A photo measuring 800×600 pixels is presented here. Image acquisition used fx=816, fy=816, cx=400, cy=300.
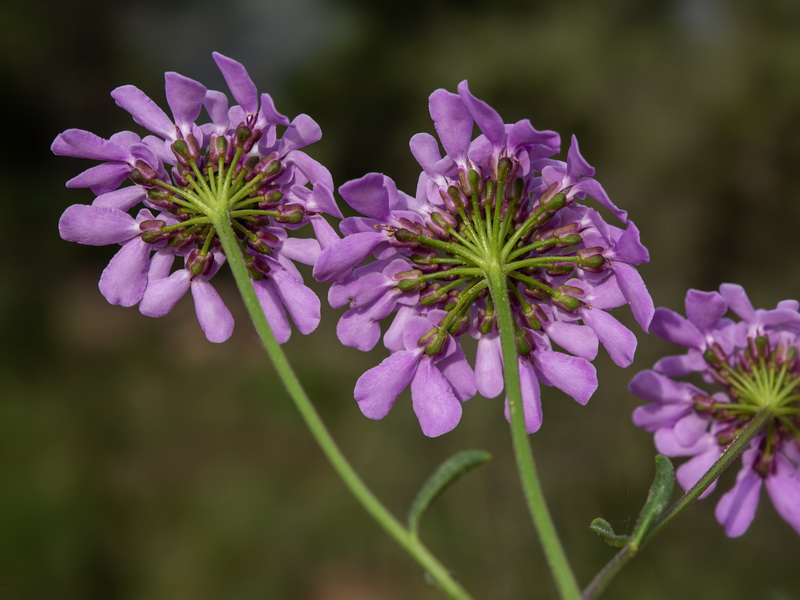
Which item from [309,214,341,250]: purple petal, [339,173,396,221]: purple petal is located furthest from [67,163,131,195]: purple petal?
[339,173,396,221]: purple petal

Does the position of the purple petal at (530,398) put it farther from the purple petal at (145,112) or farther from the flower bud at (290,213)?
the purple petal at (145,112)

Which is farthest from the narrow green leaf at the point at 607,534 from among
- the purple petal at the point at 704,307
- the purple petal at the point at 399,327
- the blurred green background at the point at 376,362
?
the blurred green background at the point at 376,362

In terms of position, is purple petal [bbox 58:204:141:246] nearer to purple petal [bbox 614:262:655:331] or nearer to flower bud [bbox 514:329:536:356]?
flower bud [bbox 514:329:536:356]

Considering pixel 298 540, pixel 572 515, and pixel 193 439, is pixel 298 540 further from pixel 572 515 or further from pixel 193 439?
pixel 572 515

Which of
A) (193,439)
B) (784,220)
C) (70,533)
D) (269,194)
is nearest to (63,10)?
(193,439)

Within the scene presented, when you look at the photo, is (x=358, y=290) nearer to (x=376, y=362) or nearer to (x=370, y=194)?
(x=370, y=194)

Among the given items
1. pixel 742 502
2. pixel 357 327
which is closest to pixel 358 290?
pixel 357 327

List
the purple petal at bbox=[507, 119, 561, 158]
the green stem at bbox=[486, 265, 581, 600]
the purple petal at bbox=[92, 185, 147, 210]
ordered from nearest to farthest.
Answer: the green stem at bbox=[486, 265, 581, 600]
the purple petal at bbox=[507, 119, 561, 158]
the purple petal at bbox=[92, 185, 147, 210]
